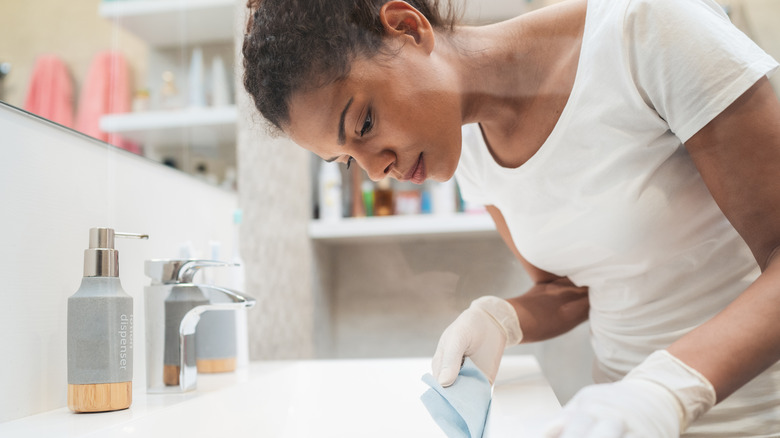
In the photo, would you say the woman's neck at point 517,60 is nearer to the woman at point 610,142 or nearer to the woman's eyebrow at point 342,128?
the woman at point 610,142

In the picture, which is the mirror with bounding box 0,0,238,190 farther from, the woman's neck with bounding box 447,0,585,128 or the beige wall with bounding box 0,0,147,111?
the woman's neck with bounding box 447,0,585,128

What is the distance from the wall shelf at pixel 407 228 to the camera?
3.32 feet

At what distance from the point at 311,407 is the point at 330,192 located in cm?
64

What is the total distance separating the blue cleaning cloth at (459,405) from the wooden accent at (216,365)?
468mm

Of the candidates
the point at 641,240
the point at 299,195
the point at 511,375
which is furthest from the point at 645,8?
the point at 299,195

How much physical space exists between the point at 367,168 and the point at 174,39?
1.87 feet

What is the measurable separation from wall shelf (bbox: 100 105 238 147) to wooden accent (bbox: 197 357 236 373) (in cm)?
36

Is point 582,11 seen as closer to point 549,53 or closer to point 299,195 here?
point 549,53

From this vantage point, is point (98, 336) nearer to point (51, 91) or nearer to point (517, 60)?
point (51, 91)

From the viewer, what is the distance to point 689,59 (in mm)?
508

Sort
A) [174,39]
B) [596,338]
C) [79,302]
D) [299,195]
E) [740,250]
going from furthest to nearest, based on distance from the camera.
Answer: [299,195], [174,39], [596,338], [79,302], [740,250]

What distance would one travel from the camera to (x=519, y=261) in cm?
90

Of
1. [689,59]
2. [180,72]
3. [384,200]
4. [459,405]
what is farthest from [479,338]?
[180,72]

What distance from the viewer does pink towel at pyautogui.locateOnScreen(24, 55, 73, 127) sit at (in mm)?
682
